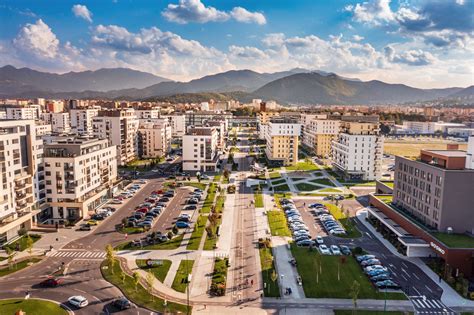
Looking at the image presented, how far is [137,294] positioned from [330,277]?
2024 cm

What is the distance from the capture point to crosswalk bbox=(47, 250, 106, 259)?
45.3m

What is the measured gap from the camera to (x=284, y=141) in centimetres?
11119

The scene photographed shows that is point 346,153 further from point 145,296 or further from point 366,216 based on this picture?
point 145,296

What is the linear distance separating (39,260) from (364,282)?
37305 mm

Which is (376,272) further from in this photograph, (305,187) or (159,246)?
(305,187)

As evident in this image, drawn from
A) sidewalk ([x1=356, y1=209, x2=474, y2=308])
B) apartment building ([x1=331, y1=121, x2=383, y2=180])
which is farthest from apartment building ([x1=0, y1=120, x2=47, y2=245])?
apartment building ([x1=331, y1=121, x2=383, y2=180])

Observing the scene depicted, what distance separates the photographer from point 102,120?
4163 inches

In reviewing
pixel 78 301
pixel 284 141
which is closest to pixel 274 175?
pixel 284 141

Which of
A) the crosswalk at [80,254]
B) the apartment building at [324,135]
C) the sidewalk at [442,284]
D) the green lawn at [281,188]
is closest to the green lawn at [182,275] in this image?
the crosswalk at [80,254]

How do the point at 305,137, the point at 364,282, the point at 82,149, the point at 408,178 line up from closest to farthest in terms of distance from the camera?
the point at 364,282
the point at 408,178
the point at 82,149
the point at 305,137

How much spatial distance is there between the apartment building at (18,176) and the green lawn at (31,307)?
52.5 feet

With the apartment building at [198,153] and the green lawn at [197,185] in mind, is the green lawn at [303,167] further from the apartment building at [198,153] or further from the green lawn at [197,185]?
the green lawn at [197,185]

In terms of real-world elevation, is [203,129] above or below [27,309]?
above

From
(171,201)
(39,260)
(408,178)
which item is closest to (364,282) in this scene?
(408,178)
